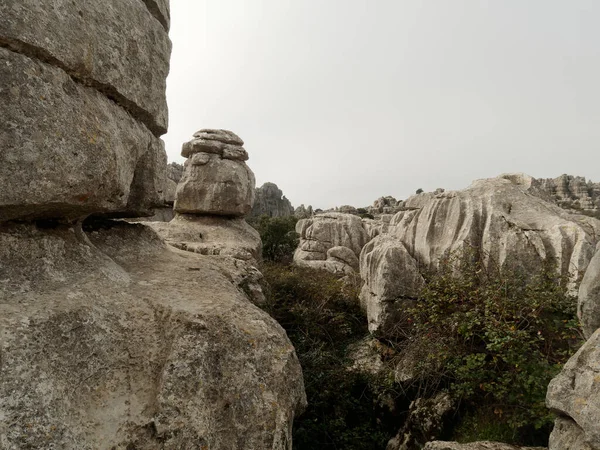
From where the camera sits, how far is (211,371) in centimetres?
292

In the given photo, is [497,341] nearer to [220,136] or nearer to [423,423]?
[423,423]

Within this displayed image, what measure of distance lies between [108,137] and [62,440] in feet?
7.19

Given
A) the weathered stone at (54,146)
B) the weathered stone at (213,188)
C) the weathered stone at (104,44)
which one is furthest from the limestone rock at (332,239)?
the weathered stone at (54,146)

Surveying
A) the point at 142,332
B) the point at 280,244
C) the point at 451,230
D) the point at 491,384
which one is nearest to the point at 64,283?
the point at 142,332

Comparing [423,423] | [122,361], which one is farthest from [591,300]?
[423,423]

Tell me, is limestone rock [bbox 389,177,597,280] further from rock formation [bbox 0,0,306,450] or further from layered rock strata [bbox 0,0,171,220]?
layered rock strata [bbox 0,0,171,220]

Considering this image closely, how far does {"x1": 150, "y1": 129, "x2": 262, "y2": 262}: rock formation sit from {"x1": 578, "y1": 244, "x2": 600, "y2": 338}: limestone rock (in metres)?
9.32

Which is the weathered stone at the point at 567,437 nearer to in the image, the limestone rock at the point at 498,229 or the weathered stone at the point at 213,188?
the limestone rock at the point at 498,229

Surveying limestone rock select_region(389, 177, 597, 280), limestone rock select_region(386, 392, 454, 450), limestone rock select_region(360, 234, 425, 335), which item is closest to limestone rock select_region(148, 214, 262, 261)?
limestone rock select_region(360, 234, 425, 335)

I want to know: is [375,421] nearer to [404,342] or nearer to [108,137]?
[404,342]

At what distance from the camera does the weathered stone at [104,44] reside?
8.67 feet

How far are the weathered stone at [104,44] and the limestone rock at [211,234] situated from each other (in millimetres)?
6393

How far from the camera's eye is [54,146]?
273cm

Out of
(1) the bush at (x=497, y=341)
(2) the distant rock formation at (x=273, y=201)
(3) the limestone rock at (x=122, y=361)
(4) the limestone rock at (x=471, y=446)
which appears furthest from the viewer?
(2) the distant rock formation at (x=273, y=201)
